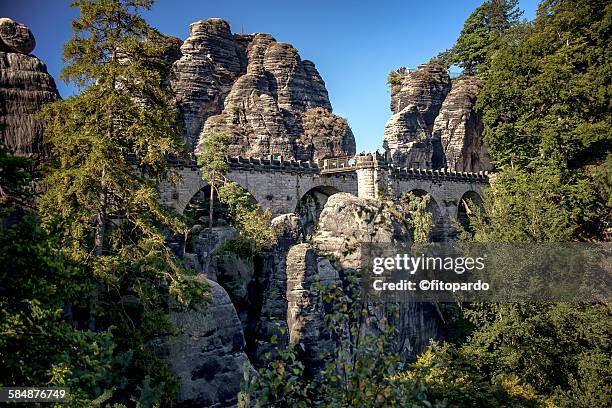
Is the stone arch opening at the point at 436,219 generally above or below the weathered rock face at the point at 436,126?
below

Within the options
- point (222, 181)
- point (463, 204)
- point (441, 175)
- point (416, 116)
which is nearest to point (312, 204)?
point (222, 181)

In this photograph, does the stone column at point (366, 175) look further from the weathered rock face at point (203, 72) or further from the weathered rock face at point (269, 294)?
the weathered rock face at point (203, 72)

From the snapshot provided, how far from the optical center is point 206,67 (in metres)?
47.5

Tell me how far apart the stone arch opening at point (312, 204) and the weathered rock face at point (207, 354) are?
2460 cm

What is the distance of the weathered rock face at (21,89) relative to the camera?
37.1 ft

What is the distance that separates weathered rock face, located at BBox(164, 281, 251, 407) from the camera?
420 inches

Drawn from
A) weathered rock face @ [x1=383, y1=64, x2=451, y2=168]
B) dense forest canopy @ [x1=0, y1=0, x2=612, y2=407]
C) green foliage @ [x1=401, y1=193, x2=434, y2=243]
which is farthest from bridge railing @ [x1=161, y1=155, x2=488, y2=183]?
dense forest canopy @ [x1=0, y1=0, x2=612, y2=407]

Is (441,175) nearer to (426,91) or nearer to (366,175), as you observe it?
(426,91)

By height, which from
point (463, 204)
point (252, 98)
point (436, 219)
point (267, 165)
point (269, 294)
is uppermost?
point (252, 98)

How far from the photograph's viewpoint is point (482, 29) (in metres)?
49.8

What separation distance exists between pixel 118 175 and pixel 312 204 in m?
28.4

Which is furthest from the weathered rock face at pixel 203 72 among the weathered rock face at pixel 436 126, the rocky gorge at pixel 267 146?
the weathered rock face at pixel 436 126

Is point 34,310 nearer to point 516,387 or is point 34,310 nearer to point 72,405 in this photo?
point 72,405

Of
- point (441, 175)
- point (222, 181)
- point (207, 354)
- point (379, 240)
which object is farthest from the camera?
point (441, 175)
